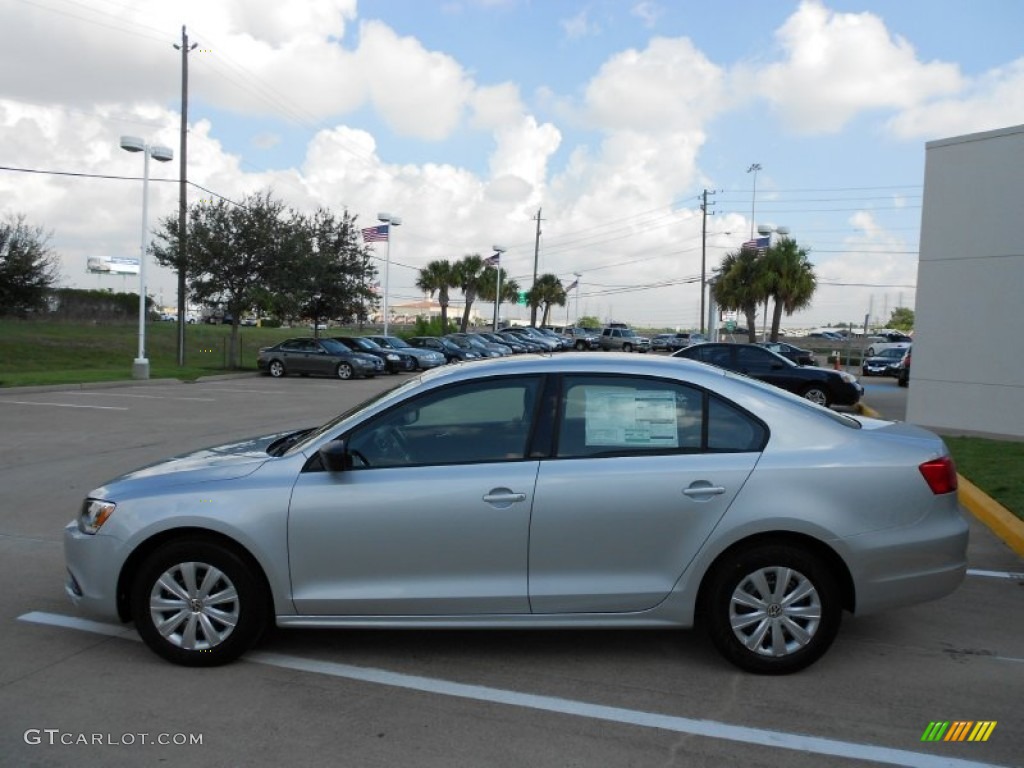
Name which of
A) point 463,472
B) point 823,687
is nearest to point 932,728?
point 823,687

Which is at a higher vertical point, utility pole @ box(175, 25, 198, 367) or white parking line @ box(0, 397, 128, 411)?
utility pole @ box(175, 25, 198, 367)

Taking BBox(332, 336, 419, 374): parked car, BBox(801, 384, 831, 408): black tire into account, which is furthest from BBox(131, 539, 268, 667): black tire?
BBox(332, 336, 419, 374): parked car

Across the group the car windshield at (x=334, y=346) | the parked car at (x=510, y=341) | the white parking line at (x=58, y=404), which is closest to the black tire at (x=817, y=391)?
the white parking line at (x=58, y=404)

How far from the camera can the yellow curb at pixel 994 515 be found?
23.6 feet

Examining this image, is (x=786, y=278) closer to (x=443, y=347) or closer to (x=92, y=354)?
(x=443, y=347)

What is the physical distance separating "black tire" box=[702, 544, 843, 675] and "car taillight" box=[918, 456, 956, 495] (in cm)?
72

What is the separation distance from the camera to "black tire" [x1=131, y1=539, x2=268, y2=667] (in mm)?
4508

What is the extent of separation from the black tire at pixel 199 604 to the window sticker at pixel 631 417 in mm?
1932

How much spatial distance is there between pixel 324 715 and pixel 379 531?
895 millimetres

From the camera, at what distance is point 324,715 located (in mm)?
4059

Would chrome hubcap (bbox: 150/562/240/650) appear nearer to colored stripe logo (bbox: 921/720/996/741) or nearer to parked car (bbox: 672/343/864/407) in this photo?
colored stripe logo (bbox: 921/720/996/741)

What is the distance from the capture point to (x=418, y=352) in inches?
1462

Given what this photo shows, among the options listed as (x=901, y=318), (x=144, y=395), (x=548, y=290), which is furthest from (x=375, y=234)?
(x=901, y=318)

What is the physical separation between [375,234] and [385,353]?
8656 millimetres
